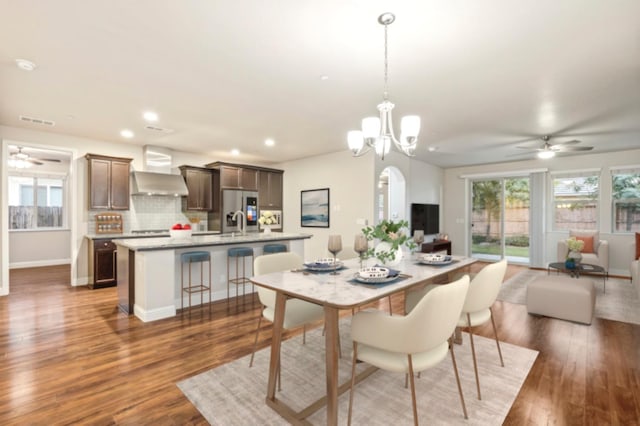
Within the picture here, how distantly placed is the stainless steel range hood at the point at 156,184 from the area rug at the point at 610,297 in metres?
5.94

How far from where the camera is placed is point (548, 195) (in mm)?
7160

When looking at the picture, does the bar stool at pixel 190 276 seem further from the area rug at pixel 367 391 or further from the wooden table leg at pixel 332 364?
the wooden table leg at pixel 332 364

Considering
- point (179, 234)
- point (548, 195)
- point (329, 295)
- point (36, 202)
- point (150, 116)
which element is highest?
point (150, 116)

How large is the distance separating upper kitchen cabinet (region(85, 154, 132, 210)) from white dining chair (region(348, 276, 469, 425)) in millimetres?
5549

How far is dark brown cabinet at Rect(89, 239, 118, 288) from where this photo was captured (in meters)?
5.11

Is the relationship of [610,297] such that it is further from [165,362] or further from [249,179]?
[249,179]

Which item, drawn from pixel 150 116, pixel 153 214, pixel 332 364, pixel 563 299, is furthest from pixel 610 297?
pixel 153 214

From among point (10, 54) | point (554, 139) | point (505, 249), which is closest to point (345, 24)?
point (10, 54)

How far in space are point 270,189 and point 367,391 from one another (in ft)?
19.2

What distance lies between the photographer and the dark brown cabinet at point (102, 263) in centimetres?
511

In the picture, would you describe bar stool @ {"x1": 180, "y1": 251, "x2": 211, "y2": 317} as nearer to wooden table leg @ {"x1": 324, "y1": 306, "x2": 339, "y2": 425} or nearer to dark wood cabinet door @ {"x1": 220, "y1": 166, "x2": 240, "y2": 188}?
dark wood cabinet door @ {"x1": 220, "y1": 166, "x2": 240, "y2": 188}

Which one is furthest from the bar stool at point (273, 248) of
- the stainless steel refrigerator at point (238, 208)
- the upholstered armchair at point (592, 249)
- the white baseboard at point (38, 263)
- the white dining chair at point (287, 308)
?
the white baseboard at point (38, 263)

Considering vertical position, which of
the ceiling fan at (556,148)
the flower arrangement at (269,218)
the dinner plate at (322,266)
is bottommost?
the dinner plate at (322,266)

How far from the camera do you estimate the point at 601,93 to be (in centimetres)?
331
